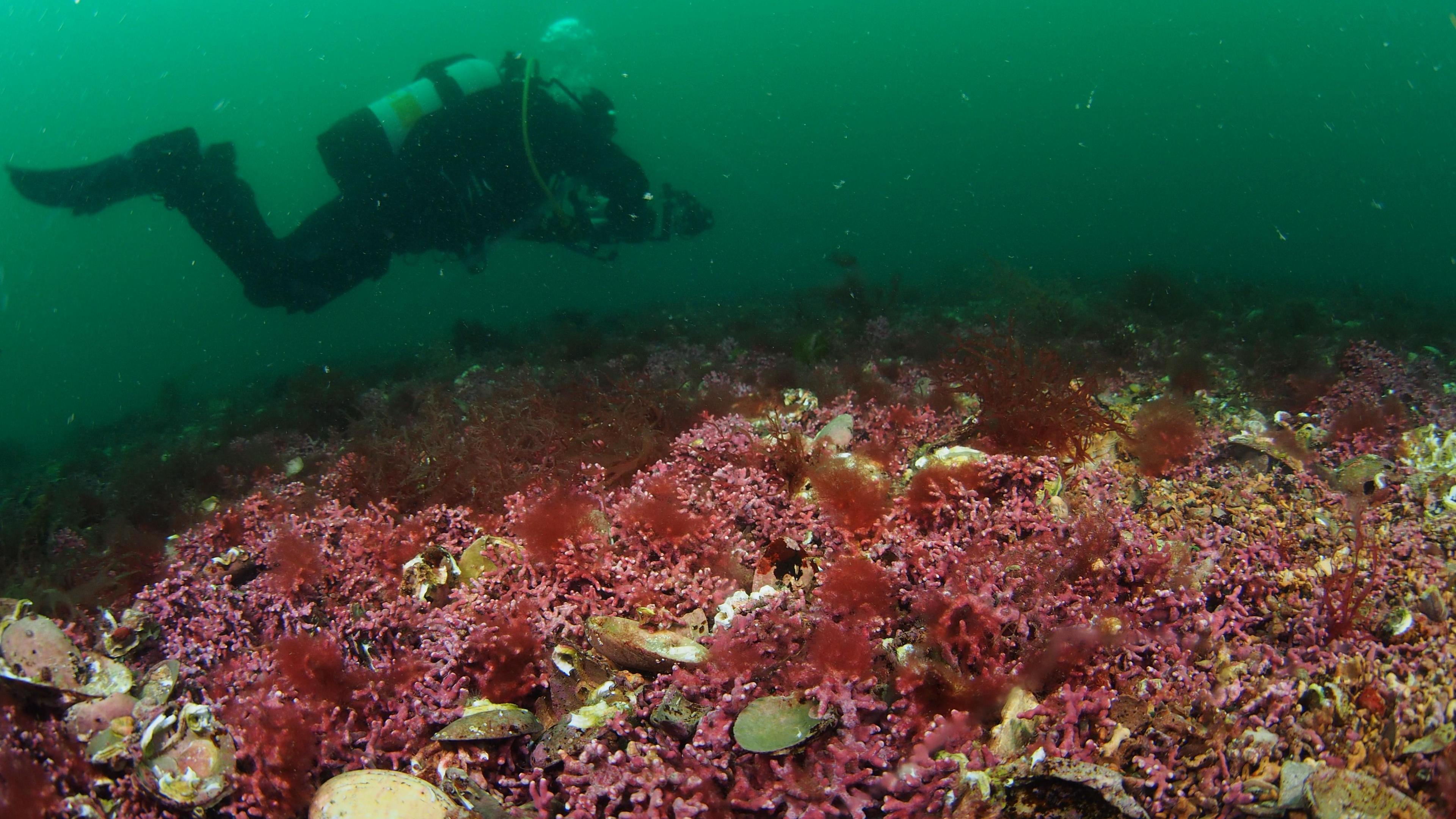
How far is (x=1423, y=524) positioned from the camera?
303 centimetres

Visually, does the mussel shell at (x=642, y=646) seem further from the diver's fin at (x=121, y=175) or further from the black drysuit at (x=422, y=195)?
the diver's fin at (x=121, y=175)

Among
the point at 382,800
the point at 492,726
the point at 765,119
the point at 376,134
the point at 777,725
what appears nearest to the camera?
the point at 382,800

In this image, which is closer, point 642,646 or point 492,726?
point 492,726

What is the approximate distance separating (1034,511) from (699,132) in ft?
496

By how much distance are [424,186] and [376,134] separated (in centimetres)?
99

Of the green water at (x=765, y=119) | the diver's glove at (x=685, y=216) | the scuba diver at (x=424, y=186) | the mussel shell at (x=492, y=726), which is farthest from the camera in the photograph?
the green water at (x=765, y=119)

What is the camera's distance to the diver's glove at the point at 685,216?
1071 centimetres

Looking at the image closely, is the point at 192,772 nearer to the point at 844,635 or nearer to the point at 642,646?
the point at 642,646

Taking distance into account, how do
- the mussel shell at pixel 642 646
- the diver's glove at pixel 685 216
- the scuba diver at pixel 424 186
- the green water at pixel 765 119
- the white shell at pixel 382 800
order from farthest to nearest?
the green water at pixel 765 119 < the diver's glove at pixel 685 216 < the scuba diver at pixel 424 186 < the mussel shell at pixel 642 646 < the white shell at pixel 382 800

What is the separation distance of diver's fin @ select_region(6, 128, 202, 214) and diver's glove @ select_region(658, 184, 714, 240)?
753cm

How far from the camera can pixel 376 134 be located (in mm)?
9766

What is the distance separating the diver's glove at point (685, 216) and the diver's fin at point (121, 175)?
753cm

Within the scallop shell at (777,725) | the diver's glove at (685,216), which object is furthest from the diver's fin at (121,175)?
the scallop shell at (777,725)

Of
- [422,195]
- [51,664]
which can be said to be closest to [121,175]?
[422,195]
